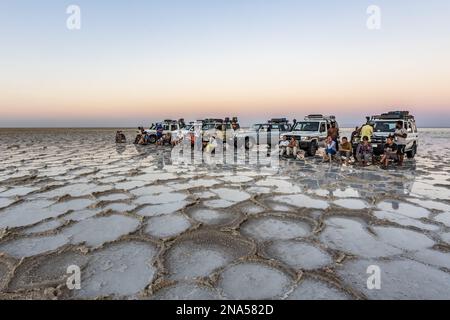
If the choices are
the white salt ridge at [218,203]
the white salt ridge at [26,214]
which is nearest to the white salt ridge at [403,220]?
the white salt ridge at [218,203]

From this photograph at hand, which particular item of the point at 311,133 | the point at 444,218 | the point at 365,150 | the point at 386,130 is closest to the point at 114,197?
the point at 444,218

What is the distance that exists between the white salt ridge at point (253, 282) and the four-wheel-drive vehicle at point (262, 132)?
15799 millimetres

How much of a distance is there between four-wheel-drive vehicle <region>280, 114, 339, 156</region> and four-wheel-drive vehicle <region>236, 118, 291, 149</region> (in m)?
3.79

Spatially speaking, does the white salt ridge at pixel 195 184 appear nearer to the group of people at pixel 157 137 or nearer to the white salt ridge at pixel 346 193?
the white salt ridge at pixel 346 193

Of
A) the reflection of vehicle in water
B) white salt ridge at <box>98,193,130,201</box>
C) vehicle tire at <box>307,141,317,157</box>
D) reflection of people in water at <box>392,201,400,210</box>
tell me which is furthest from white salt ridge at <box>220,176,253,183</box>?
the reflection of vehicle in water

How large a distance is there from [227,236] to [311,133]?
35.6 ft

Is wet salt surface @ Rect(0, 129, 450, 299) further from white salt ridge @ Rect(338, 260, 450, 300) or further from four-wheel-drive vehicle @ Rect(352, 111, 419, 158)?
four-wheel-drive vehicle @ Rect(352, 111, 419, 158)

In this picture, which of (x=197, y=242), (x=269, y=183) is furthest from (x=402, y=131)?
(x=197, y=242)

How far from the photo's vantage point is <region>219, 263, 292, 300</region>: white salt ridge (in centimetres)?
283

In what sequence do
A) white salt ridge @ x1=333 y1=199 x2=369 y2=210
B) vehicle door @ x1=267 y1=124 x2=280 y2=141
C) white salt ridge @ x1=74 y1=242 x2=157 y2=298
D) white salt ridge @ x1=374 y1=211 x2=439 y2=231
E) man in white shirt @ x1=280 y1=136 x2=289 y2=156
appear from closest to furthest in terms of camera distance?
white salt ridge @ x1=74 y1=242 x2=157 y2=298, white salt ridge @ x1=374 y1=211 x2=439 y2=231, white salt ridge @ x1=333 y1=199 x2=369 y2=210, man in white shirt @ x1=280 y1=136 x2=289 y2=156, vehicle door @ x1=267 y1=124 x2=280 y2=141

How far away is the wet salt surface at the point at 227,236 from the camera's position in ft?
9.83

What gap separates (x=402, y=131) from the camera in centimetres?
1105
